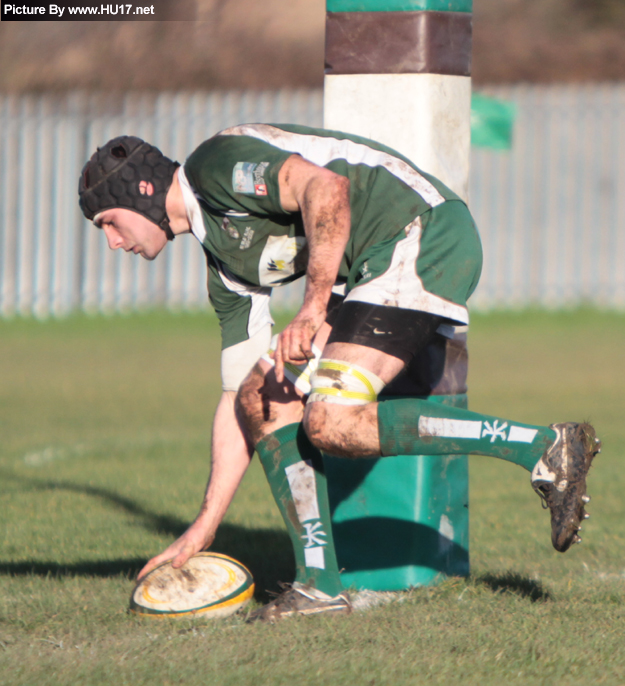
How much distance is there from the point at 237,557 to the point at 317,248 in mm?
1804

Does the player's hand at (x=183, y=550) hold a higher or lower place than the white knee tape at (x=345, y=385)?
lower

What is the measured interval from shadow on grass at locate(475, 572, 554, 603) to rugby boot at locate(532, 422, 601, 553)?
0.68 meters

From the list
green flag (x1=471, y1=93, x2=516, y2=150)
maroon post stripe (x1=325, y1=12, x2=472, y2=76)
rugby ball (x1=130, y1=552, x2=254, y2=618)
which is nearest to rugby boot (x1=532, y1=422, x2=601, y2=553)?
rugby ball (x1=130, y1=552, x2=254, y2=618)

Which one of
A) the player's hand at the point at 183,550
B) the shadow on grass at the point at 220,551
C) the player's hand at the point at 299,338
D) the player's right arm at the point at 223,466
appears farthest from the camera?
the shadow on grass at the point at 220,551

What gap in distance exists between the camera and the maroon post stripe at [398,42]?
3.97 metres

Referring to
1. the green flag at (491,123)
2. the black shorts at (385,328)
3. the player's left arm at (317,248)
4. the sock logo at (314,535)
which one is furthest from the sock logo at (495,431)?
the green flag at (491,123)

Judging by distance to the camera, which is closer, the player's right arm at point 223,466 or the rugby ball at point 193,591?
the rugby ball at point 193,591

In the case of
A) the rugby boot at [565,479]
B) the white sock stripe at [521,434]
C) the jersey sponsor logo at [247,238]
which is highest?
the jersey sponsor logo at [247,238]

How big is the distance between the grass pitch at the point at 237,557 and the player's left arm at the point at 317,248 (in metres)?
0.90

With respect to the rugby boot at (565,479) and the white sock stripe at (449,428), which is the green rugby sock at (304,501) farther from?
the rugby boot at (565,479)

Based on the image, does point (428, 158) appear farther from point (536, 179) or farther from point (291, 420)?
point (536, 179)

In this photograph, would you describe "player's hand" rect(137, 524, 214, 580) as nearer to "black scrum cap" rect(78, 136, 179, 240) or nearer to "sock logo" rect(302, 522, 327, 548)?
"sock logo" rect(302, 522, 327, 548)

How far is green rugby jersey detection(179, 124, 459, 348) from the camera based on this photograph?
3.38 metres

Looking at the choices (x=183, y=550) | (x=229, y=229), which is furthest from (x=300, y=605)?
(x=229, y=229)
